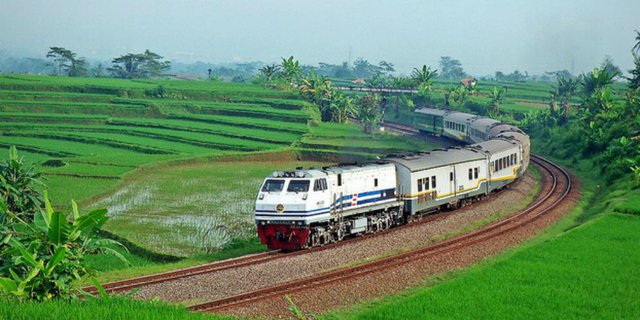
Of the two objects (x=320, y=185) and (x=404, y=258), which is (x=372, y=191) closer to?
(x=320, y=185)

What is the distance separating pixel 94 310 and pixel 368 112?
72.2 meters

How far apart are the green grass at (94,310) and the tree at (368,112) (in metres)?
64.7

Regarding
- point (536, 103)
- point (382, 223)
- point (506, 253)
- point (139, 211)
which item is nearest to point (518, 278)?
point (506, 253)

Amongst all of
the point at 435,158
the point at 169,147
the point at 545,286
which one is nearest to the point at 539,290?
the point at 545,286

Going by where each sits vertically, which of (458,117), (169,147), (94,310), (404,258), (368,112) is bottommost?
(404,258)

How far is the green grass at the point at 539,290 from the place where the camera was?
16422mm

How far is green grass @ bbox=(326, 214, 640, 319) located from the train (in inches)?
249

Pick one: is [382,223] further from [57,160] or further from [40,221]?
[57,160]

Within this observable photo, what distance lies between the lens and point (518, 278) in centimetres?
1970

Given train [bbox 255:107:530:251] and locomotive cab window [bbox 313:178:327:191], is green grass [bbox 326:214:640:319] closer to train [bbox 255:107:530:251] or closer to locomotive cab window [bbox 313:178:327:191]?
train [bbox 255:107:530:251]

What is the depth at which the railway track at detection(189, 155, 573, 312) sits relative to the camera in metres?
18.3

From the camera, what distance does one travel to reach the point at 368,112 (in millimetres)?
83500

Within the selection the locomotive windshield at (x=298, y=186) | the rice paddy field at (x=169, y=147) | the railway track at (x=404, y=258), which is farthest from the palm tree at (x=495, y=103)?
the locomotive windshield at (x=298, y=186)

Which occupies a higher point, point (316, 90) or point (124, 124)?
point (316, 90)
